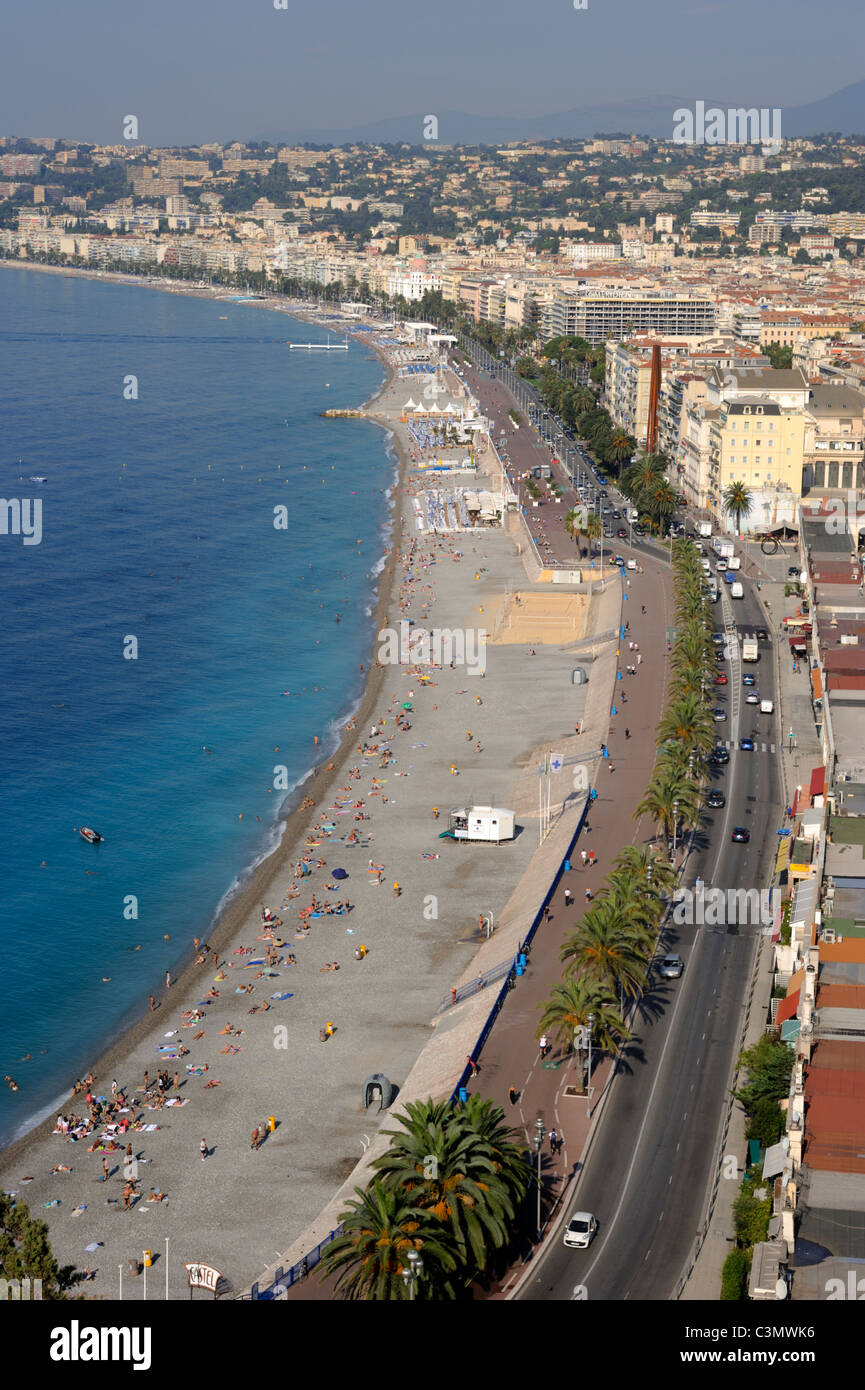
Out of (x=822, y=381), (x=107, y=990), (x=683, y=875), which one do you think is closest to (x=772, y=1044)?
(x=683, y=875)

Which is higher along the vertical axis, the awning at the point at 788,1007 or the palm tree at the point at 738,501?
the palm tree at the point at 738,501

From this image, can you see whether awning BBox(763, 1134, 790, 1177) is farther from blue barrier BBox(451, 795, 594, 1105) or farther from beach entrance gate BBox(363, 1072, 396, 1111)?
beach entrance gate BBox(363, 1072, 396, 1111)

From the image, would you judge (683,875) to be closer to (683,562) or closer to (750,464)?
(683,562)

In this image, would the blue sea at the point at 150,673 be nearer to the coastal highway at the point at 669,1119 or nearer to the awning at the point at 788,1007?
the coastal highway at the point at 669,1119

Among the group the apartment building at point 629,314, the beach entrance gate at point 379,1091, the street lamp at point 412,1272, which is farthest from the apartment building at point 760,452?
the apartment building at point 629,314

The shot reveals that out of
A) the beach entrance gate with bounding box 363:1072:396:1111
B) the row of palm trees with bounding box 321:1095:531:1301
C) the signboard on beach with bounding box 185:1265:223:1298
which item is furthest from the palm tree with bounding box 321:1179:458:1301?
the beach entrance gate with bounding box 363:1072:396:1111

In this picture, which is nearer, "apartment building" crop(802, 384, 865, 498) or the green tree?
the green tree

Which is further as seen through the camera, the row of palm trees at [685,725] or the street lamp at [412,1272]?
the row of palm trees at [685,725]
